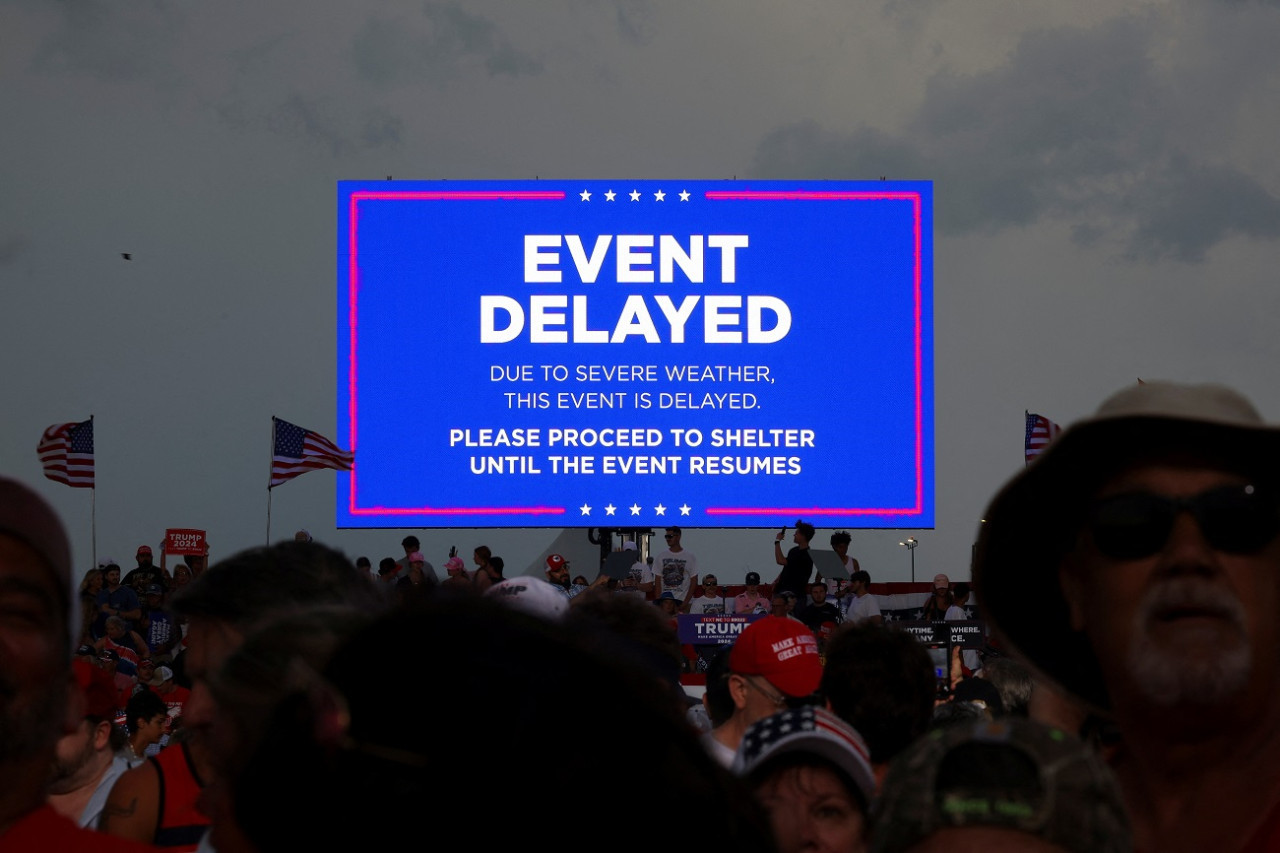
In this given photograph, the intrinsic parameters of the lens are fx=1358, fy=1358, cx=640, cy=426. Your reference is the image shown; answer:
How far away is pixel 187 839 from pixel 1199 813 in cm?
205

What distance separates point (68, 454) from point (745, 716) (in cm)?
1691

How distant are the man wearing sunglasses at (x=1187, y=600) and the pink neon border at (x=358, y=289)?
15255 mm

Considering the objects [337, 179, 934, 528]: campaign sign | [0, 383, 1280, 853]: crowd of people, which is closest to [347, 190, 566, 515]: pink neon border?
[337, 179, 934, 528]: campaign sign

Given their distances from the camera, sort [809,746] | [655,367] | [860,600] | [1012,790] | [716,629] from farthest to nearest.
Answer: [655,367] < [860,600] < [716,629] < [809,746] < [1012,790]

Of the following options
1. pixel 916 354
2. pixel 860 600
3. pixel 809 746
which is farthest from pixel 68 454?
pixel 809 746

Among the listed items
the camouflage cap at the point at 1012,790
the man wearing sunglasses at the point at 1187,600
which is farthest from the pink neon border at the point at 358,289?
the camouflage cap at the point at 1012,790

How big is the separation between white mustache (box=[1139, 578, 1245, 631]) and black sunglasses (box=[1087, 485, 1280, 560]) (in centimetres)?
5

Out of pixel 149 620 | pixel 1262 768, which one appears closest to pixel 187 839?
pixel 1262 768

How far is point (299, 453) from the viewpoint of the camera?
682 inches

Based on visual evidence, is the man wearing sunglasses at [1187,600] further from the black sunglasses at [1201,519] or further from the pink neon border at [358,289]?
the pink neon border at [358,289]

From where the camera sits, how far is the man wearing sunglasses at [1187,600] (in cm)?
171

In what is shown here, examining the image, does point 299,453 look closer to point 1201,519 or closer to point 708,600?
point 708,600

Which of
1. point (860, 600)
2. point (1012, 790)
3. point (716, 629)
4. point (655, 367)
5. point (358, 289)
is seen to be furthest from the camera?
point (358, 289)

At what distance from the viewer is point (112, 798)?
293cm
